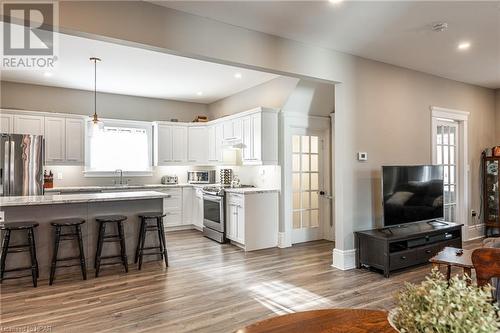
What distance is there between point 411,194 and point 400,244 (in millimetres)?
770

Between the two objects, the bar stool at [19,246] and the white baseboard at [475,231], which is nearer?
the bar stool at [19,246]

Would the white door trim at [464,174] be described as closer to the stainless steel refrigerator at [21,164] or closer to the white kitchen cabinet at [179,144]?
the white kitchen cabinet at [179,144]

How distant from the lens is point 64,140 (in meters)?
6.08

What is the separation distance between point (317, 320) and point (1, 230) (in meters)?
4.09

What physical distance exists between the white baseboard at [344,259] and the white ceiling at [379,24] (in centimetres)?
274

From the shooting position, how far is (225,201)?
5645 millimetres

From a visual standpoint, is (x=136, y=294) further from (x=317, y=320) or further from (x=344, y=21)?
(x=344, y=21)

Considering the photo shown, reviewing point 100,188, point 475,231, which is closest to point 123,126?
point 100,188

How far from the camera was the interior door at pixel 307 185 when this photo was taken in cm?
567

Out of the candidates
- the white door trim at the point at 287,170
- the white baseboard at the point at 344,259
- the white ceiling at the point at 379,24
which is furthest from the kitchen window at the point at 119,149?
the white baseboard at the point at 344,259

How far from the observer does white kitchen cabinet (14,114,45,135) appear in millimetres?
5633

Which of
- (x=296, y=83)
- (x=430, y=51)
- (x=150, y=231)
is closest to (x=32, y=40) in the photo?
(x=150, y=231)

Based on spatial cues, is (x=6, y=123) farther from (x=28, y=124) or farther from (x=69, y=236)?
(x=69, y=236)

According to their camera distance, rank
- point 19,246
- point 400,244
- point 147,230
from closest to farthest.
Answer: point 19,246 → point 400,244 → point 147,230
